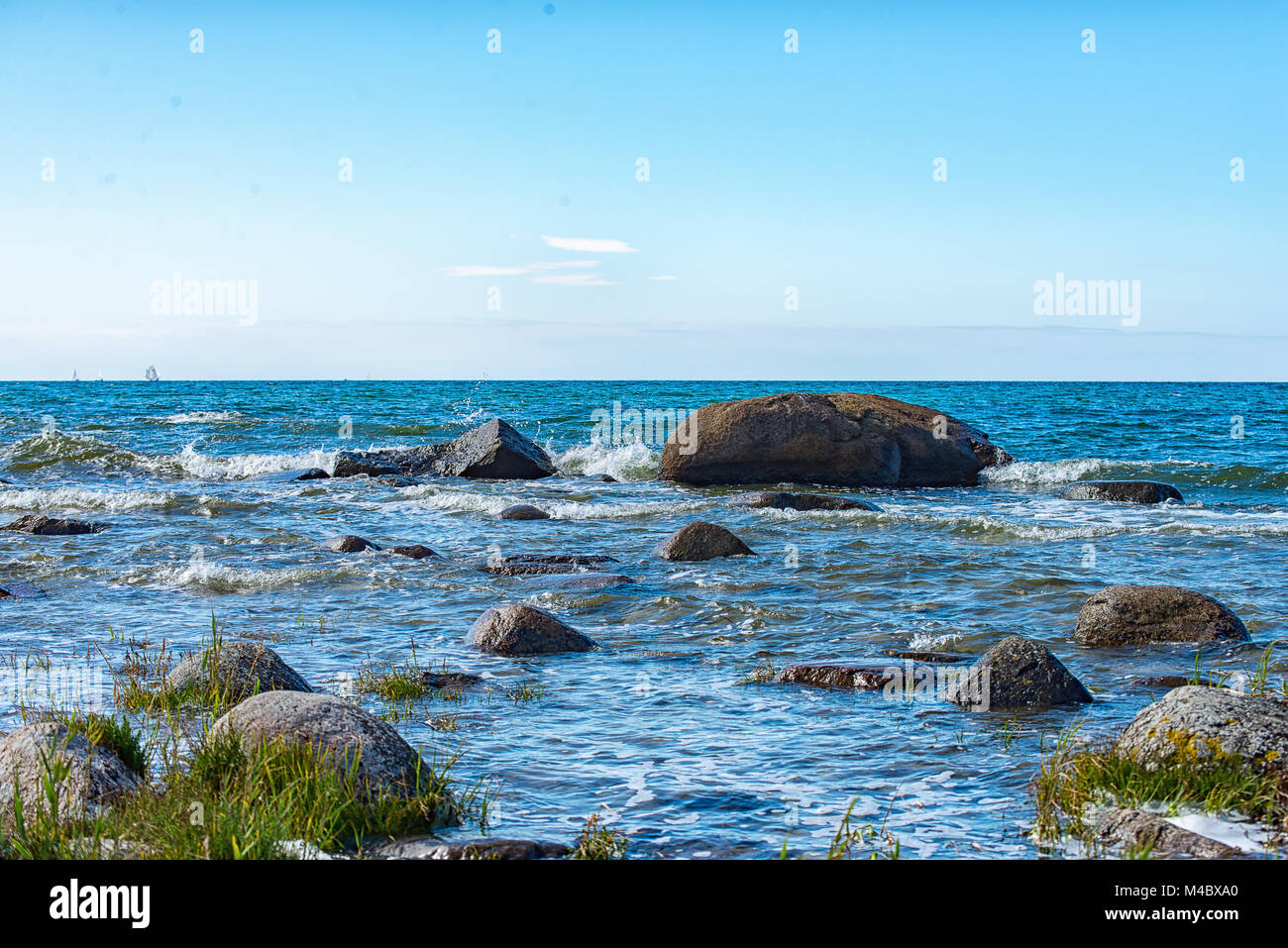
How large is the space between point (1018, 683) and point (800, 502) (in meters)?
10.9

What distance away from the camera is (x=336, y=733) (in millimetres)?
5156

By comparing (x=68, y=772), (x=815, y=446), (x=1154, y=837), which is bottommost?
(x=1154, y=837)

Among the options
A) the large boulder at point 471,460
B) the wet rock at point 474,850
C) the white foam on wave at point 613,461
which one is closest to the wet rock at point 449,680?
the wet rock at point 474,850

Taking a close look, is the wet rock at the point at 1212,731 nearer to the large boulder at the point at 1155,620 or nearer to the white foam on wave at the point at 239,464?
the large boulder at the point at 1155,620

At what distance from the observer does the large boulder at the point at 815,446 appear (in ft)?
70.1

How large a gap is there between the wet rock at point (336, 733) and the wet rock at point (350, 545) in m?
8.70

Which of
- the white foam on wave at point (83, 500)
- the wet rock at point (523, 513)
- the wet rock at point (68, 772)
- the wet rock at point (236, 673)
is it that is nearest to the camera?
the wet rock at point (68, 772)

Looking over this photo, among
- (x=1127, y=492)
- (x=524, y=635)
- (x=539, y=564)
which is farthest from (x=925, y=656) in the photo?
(x=1127, y=492)

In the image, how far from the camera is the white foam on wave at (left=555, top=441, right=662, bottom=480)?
83.0 feet

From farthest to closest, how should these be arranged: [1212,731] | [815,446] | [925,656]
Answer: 1. [815,446]
2. [925,656]
3. [1212,731]

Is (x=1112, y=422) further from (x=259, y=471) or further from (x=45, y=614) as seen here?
(x=45, y=614)

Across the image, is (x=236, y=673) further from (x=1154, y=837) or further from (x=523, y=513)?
(x=523, y=513)
